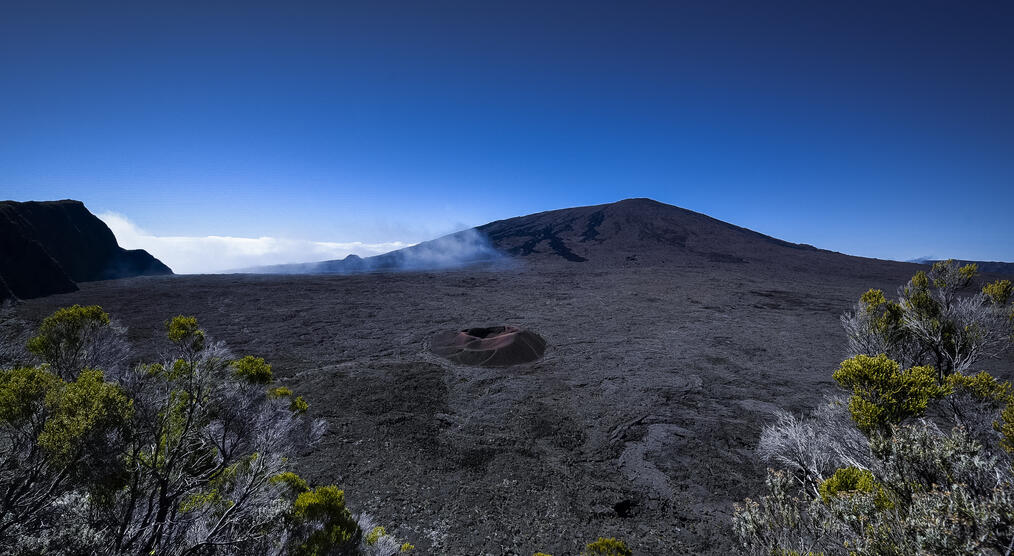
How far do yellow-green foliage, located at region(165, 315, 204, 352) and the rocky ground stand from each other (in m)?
5.23

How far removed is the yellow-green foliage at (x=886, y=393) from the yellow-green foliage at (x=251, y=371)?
8.86m

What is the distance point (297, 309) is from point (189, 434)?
2534 centimetres

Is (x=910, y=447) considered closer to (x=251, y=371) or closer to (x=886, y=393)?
(x=886, y=393)

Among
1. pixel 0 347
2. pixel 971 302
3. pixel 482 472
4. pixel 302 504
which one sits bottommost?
pixel 482 472

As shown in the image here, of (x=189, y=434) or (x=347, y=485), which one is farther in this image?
(x=347, y=485)

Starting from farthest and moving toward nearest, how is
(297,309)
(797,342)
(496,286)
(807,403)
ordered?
1. (496,286)
2. (297,309)
3. (797,342)
4. (807,403)

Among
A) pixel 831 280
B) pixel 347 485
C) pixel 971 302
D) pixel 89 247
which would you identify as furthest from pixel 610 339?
pixel 89 247

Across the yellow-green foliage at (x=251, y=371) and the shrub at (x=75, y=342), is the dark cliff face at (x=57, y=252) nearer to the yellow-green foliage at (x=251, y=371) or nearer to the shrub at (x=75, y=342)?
the shrub at (x=75, y=342)

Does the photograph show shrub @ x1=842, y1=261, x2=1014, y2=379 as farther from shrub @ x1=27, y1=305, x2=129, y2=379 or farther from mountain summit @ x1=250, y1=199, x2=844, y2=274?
mountain summit @ x1=250, y1=199, x2=844, y2=274

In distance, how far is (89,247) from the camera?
49031 millimetres

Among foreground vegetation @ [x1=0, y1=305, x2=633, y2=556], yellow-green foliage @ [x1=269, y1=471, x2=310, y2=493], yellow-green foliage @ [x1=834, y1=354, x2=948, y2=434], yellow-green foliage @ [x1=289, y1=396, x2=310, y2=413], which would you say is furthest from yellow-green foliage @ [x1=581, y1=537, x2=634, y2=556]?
yellow-green foliage @ [x1=289, y1=396, x2=310, y2=413]

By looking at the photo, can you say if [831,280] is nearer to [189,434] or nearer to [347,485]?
[347,485]

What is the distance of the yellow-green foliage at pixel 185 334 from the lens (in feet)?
17.0

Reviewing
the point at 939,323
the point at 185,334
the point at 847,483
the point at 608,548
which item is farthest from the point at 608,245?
the point at 185,334
